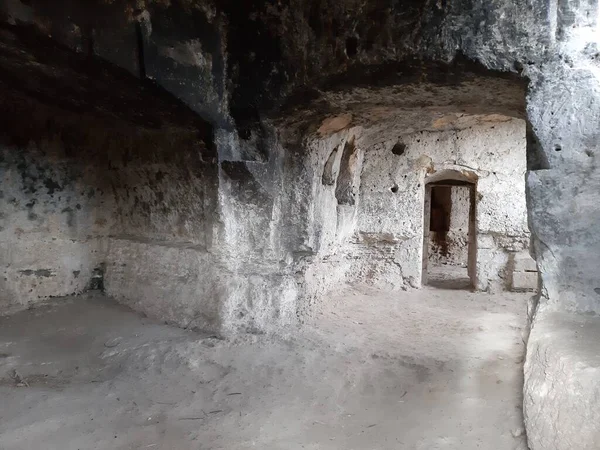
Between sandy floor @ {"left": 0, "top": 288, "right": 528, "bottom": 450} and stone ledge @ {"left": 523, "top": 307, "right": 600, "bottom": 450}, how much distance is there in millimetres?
393

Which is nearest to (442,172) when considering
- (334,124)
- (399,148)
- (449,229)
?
(399,148)

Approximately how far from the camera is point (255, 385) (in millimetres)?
3082

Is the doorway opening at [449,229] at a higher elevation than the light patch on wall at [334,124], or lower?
lower

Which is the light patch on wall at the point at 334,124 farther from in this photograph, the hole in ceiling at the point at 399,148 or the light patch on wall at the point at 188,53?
the hole in ceiling at the point at 399,148

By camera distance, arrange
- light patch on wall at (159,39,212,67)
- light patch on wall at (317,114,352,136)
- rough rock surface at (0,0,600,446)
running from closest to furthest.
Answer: rough rock surface at (0,0,600,446) < light patch on wall at (159,39,212,67) < light patch on wall at (317,114,352,136)

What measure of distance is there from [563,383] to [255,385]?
1854 millimetres

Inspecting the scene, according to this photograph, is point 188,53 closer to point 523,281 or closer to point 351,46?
point 351,46

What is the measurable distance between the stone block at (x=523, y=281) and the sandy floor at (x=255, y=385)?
1508 mm

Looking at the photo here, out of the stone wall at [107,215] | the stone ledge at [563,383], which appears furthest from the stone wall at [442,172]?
the stone ledge at [563,383]

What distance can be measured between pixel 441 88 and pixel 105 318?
3.35 metres

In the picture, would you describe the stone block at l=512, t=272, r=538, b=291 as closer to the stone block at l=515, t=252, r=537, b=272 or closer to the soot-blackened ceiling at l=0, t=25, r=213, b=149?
the stone block at l=515, t=252, r=537, b=272

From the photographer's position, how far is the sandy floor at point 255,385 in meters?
2.49

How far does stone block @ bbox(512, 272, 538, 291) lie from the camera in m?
5.82

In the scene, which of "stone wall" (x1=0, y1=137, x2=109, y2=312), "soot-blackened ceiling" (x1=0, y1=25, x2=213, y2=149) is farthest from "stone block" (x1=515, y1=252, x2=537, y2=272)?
"stone wall" (x1=0, y1=137, x2=109, y2=312)
